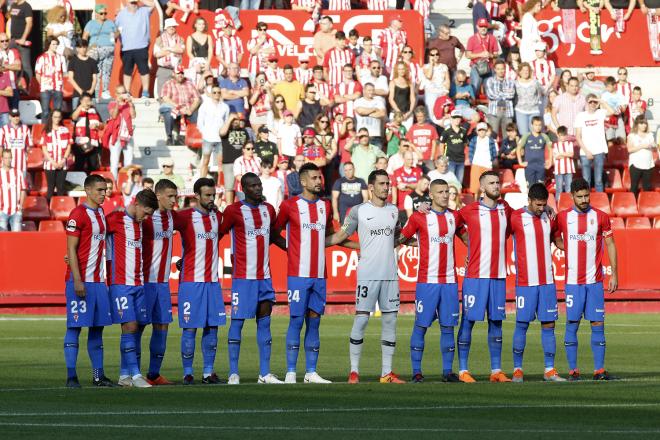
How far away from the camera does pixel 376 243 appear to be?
16.2 meters

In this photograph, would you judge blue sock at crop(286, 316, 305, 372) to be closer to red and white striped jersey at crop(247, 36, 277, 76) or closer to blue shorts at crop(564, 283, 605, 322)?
blue shorts at crop(564, 283, 605, 322)

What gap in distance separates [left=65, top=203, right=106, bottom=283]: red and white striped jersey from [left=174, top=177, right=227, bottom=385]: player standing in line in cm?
94

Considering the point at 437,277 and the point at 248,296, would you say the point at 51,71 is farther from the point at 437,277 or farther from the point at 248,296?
the point at 437,277

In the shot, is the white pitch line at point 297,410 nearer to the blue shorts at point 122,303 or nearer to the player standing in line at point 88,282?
the player standing in line at point 88,282

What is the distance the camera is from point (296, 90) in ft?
104

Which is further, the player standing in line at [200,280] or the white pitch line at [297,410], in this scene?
the player standing in line at [200,280]

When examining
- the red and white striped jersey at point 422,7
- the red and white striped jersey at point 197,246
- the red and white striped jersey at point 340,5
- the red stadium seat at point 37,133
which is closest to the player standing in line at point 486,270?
the red and white striped jersey at point 197,246

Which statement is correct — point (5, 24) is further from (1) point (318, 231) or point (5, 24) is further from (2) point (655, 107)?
(1) point (318, 231)

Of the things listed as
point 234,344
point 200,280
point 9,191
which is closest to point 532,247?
point 234,344

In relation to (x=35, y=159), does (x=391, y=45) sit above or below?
above

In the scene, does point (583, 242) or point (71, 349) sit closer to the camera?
point (71, 349)

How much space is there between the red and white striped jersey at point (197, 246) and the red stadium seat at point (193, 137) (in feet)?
52.2

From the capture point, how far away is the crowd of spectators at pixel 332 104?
98.3 ft

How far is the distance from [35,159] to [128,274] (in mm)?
16124
